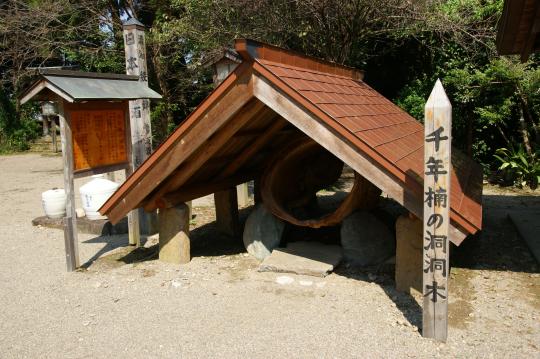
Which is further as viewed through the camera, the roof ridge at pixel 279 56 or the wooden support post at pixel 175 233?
the wooden support post at pixel 175 233

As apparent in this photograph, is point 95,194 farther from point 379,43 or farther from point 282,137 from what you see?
point 379,43

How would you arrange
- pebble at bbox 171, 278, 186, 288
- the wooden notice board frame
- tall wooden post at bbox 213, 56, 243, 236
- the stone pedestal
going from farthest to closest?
1. tall wooden post at bbox 213, 56, 243, 236
2. the wooden notice board frame
3. pebble at bbox 171, 278, 186, 288
4. the stone pedestal

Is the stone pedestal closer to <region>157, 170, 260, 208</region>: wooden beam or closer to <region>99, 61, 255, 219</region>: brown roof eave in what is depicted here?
<region>99, 61, 255, 219</region>: brown roof eave

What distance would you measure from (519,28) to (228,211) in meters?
4.50

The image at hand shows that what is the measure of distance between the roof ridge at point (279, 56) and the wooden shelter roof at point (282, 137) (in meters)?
0.01

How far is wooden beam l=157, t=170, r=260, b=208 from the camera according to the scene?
231 inches

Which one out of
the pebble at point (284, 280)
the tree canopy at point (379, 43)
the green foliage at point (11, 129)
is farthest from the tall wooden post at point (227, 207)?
the green foliage at point (11, 129)

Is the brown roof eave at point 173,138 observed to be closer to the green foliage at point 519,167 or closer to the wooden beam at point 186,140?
the wooden beam at point 186,140

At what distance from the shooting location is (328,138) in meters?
4.44

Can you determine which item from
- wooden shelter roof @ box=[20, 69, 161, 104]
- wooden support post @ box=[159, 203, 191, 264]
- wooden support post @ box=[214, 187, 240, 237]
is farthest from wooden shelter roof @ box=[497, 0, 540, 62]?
wooden shelter roof @ box=[20, 69, 161, 104]

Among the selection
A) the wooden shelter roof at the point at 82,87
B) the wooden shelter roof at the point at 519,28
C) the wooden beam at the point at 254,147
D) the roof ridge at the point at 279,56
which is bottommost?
the wooden beam at the point at 254,147

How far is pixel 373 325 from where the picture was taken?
4258 mm

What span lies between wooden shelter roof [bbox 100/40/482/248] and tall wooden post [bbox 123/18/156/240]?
1.74 meters

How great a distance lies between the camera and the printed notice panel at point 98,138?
600 cm
